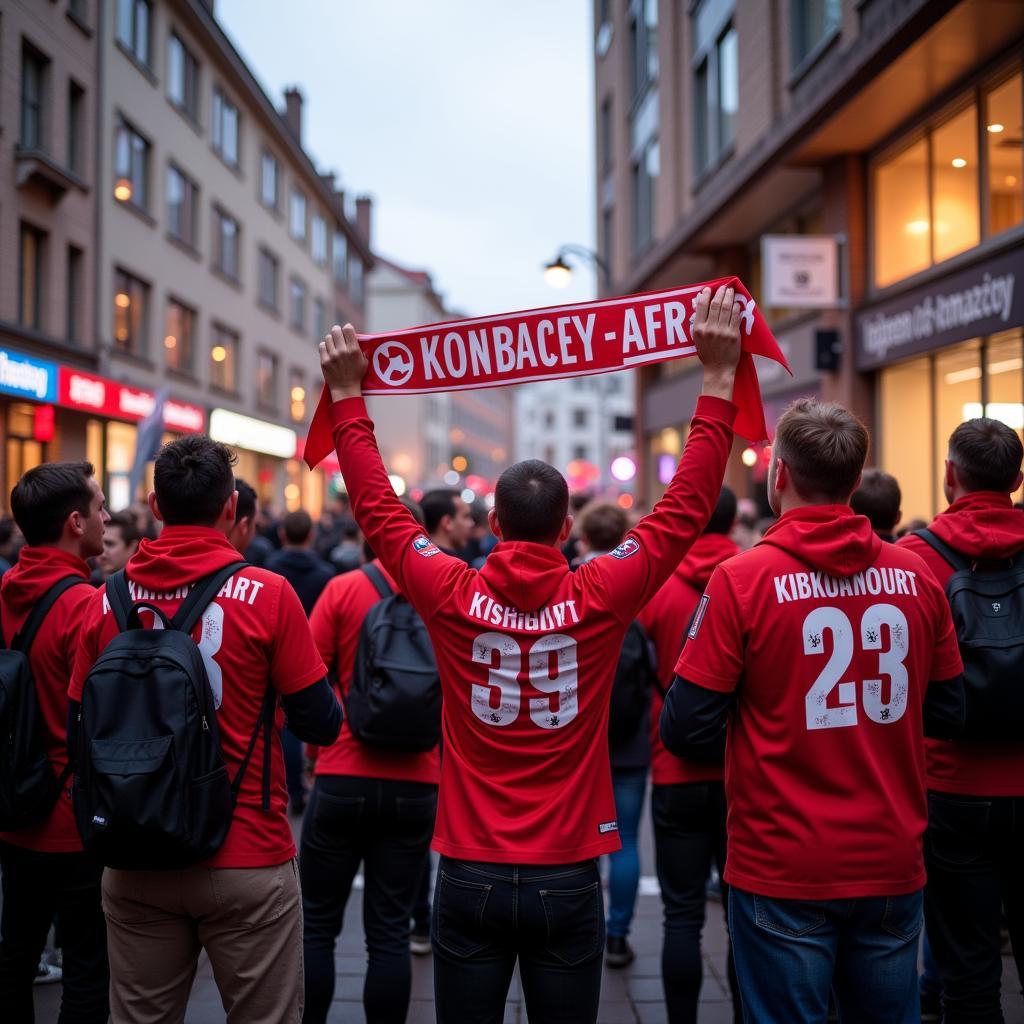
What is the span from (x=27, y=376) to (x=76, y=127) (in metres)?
5.73

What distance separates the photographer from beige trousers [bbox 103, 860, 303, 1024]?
2.75 m

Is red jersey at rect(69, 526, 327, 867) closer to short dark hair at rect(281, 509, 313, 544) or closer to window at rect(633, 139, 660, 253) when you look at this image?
short dark hair at rect(281, 509, 313, 544)

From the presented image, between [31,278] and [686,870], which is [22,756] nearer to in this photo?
[686,870]

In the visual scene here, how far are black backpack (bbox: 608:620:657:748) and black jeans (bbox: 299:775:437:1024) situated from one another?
113 centimetres

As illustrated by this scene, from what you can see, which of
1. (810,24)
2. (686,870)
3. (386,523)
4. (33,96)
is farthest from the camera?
(33,96)

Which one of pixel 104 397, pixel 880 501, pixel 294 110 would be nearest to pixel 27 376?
pixel 104 397

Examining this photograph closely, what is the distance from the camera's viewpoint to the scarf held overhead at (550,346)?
273 centimetres

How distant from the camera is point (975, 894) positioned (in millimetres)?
3197

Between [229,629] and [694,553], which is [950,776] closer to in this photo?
[694,553]

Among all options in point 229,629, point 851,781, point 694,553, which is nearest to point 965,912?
point 851,781

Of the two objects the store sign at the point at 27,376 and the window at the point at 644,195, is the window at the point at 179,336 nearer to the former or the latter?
the store sign at the point at 27,376

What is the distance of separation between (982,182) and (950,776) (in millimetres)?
9207

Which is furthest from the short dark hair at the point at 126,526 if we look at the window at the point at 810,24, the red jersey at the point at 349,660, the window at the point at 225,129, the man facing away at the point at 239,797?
the window at the point at 225,129

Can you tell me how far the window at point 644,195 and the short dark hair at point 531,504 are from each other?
67.4 feet
